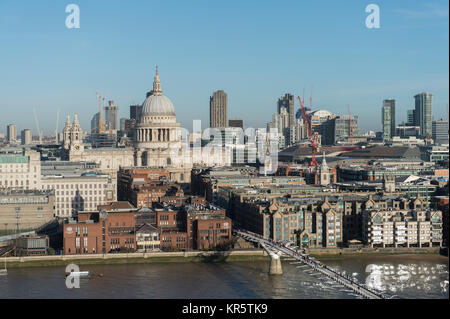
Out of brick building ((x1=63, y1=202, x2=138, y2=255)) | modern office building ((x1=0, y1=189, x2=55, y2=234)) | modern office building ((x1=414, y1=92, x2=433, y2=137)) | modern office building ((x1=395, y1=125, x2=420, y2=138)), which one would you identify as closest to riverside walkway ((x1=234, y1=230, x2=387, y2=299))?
brick building ((x1=63, y1=202, x2=138, y2=255))

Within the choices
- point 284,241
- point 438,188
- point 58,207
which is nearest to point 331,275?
point 284,241

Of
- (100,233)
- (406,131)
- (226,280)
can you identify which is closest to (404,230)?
(226,280)

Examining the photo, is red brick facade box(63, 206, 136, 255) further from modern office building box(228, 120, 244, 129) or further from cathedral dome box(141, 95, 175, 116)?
modern office building box(228, 120, 244, 129)

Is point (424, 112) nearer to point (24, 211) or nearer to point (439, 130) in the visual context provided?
point (439, 130)

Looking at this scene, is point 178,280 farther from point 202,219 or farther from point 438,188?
point 438,188

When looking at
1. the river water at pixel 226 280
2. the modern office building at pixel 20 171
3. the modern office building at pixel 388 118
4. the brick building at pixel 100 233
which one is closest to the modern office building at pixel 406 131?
the modern office building at pixel 388 118

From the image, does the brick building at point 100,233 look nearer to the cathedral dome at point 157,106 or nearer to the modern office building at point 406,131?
the cathedral dome at point 157,106
